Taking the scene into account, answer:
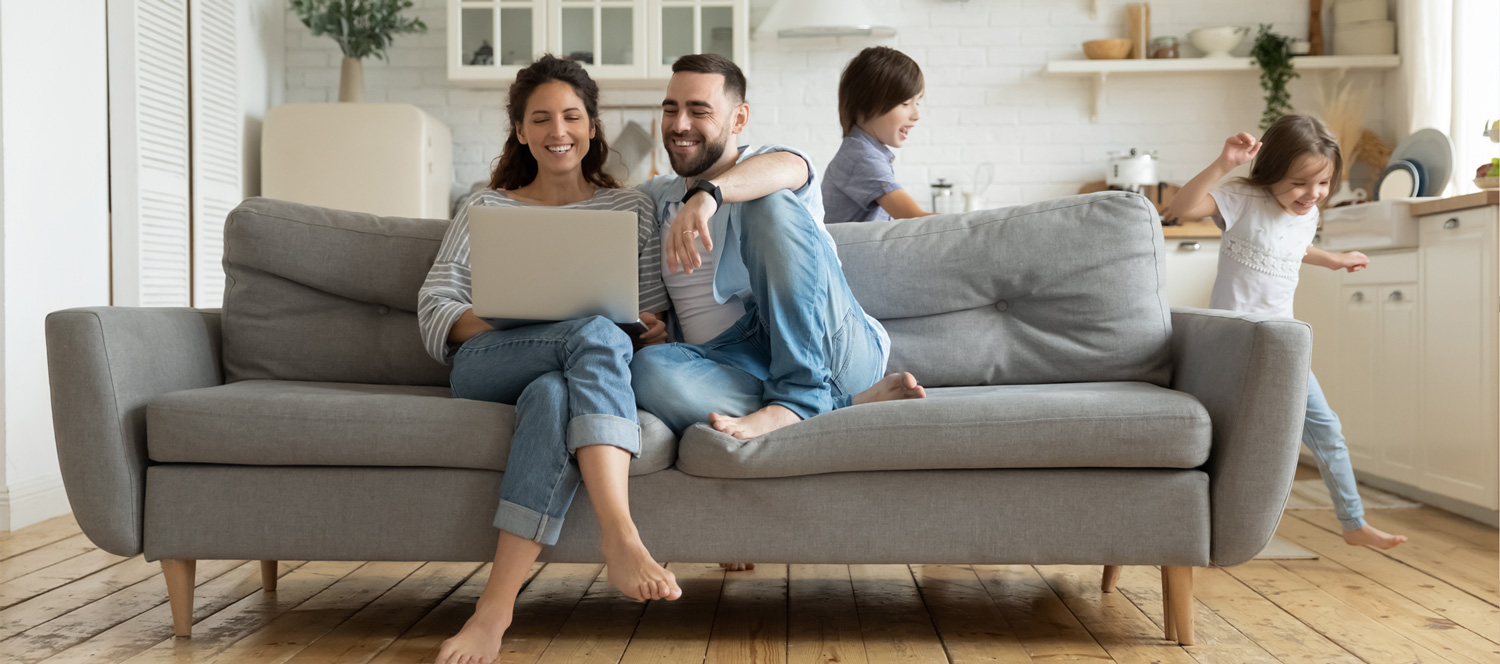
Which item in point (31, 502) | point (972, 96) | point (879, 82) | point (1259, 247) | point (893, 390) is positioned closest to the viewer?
point (893, 390)

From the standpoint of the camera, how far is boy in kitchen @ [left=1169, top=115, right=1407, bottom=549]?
2.34m

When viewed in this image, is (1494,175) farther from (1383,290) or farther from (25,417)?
(25,417)

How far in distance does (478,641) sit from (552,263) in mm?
578

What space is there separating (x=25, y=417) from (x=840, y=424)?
2.30 m

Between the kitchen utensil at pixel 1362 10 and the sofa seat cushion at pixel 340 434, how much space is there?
3926 mm

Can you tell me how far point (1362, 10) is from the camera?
436 cm

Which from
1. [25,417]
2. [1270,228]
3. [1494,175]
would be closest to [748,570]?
[1270,228]

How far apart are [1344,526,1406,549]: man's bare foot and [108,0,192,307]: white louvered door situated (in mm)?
3342

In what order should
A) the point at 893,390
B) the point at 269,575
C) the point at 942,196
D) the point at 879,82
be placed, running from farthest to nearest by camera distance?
the point at 942,196 → the point at 879,82 → the point at 269,575 → the point at 893,390

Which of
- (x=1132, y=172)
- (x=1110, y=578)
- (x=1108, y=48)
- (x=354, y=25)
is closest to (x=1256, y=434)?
(x=1110, y=578)

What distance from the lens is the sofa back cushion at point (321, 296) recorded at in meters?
2.14

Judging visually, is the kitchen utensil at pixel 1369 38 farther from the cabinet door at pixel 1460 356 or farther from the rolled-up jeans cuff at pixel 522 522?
the rolled-up jeans cuff at pixel 522 522

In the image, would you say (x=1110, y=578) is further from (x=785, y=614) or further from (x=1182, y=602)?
(x=785, y=614)

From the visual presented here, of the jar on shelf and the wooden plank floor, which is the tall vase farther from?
the jar on shelf
